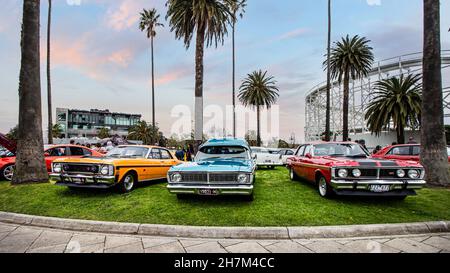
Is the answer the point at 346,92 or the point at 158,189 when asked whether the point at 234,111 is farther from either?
the point at 158,189

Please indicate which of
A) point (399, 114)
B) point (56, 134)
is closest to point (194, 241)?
point (399, 114)

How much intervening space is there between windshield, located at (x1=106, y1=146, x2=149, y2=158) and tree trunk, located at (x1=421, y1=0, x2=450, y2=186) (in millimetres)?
9639

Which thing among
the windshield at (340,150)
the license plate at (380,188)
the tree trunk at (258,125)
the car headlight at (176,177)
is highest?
the tree trunk at (258,125)

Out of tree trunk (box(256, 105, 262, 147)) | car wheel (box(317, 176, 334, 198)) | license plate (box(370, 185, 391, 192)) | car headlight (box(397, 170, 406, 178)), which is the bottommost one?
car wheel (box(317, 176, 334, 198))

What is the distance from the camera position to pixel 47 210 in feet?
A: 19.6

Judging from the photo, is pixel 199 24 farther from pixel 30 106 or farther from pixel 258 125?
pixel 258 125

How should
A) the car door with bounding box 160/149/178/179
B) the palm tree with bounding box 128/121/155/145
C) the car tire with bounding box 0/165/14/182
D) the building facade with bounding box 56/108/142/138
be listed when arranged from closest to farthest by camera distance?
the car door with bounding box 160/149/178/179, the car tire with bounding box 0/165/14/182, the palm tree with bounding box 128/121/155/145, the building facade with bounding box 56/108/142/138

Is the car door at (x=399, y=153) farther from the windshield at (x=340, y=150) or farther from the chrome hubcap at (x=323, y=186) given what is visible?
the chrome hubcap at (x=323, y=186)

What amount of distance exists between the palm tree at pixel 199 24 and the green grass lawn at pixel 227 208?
938 centimetres

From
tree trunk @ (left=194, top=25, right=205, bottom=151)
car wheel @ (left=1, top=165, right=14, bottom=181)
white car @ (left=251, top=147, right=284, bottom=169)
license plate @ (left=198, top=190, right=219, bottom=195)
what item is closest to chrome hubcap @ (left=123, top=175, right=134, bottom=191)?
license plate @ (left=198, top=190, right=219, bottom=195)

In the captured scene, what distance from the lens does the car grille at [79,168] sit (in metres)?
6.79

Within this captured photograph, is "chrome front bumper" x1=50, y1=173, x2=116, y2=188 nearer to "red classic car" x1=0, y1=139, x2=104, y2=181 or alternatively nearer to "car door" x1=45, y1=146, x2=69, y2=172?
"red classic car" x1=0, y1=139, x2=104, y2=181

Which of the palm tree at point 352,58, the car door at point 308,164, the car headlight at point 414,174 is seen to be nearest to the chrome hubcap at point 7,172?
the car door at point 308,164

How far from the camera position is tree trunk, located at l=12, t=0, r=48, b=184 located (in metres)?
8.68
